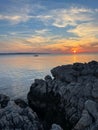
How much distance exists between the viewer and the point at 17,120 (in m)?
25.8

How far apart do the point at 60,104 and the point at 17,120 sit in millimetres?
14497

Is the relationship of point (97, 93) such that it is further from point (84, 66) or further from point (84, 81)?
point (84, 66)

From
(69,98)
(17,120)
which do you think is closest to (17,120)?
(17,120)

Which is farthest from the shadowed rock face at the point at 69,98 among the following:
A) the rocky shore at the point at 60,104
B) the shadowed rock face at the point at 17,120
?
the shadowed rock face at the point at 17,120

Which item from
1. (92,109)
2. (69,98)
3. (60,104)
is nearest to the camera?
(92,109)

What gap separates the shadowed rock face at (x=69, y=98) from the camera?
32891 millimetres

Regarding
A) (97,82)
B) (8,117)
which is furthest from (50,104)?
(8,117)

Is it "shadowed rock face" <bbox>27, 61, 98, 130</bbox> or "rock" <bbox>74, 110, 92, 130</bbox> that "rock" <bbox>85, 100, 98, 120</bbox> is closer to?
"shadowed rock face" <bbox>27, 61, 98, 130</bbox>

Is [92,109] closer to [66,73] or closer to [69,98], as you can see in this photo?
[69,98]

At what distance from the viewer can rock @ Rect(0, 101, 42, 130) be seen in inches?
994

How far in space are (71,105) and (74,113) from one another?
1656mm

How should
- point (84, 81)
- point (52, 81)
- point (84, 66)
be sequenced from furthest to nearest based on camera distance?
point (84, 66) < point (52, 81) < point (84, 81)

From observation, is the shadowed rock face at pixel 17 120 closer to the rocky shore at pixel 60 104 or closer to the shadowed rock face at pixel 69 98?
the rocky shore at pixel 60 104

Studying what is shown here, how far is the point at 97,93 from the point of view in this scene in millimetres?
37094
